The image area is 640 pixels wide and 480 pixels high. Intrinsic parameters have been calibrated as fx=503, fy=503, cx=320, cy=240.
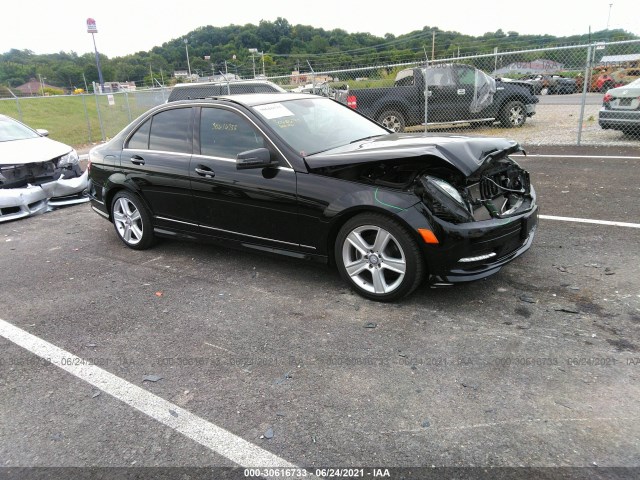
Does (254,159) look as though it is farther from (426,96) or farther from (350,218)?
(426,96)

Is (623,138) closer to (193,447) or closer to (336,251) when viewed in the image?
(336,251)

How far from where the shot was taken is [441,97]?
1282 cm

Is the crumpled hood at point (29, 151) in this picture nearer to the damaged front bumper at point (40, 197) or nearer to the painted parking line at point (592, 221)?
the damaged front bumper at point (40, 197)

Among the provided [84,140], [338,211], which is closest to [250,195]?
[338,211]

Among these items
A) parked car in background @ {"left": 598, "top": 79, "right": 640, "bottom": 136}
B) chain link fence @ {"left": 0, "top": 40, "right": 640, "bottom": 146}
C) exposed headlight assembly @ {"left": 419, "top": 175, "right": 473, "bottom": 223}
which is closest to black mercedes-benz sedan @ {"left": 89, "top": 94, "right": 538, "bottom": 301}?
exposed headlight assembly @ {"left": 419, "top": 175, "right": 473, "bottom": 223}

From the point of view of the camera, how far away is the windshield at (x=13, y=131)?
832cm

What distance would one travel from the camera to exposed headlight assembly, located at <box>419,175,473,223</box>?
11.8ft

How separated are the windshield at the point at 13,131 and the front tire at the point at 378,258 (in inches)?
274

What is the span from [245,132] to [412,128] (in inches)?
408

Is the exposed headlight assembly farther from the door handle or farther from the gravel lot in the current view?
the gravel lot

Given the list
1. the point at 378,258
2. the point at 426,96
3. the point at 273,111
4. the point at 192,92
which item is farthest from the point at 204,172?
the point at 192,92

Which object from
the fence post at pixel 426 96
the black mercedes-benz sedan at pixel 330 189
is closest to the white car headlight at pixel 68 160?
the black mercedes-benz sedan at pixel 330 189

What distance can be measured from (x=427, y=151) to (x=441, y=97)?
9.89m

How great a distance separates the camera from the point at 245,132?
177 inches
